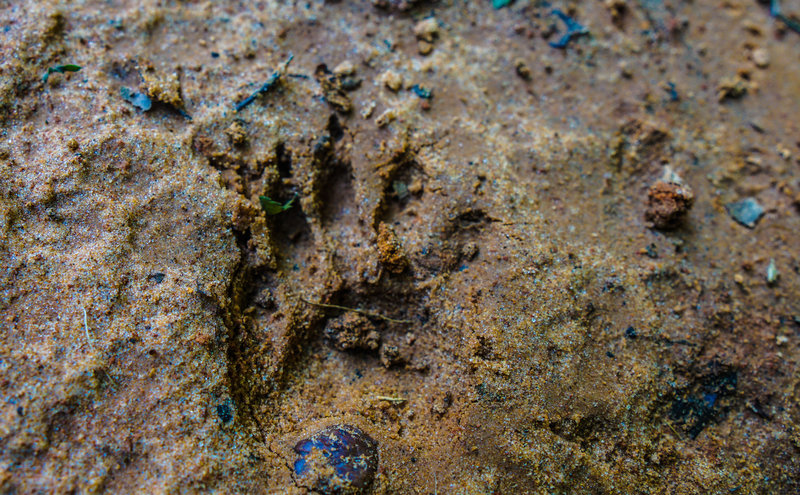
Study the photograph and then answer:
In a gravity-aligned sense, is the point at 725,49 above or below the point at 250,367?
above

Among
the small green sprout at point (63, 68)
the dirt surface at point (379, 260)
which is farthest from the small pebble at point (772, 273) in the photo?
the small green sprout at point (63, 68)

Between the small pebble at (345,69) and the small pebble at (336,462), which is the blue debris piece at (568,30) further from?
the small pebble at (336,462)

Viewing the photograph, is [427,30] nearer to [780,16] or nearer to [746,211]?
[746,211]

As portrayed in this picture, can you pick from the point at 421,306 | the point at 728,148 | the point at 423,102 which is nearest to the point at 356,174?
the point at 423,102

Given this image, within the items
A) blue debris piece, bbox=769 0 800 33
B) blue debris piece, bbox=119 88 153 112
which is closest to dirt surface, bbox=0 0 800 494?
blue debris piece, bbox=119 88 153 112

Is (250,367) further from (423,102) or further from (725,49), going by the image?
(725,49)

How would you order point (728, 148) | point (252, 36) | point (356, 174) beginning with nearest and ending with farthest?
point (356, 174), point (252, 36), point (728, 148)

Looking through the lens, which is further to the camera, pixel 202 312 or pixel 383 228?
pixel 383 228
